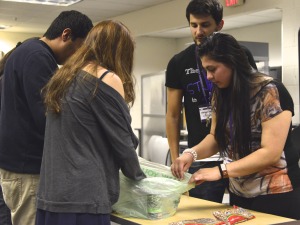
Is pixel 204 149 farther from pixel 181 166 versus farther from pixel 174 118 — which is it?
pixel 174 118

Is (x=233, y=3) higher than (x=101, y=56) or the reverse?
higher

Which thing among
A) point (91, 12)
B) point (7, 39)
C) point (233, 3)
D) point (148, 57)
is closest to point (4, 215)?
point (233, 3)

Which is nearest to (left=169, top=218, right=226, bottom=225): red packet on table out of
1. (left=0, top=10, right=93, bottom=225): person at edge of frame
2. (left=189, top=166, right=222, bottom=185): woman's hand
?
(left=189, top=166, right=222, bottom=185): woman's hand

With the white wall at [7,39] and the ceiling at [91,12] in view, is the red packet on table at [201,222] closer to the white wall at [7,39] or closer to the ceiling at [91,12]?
the ceiling at [91,12]

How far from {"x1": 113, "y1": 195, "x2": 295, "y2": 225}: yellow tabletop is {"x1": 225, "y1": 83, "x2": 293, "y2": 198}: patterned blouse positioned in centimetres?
9

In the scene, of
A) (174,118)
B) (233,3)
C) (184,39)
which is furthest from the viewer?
(184,39)

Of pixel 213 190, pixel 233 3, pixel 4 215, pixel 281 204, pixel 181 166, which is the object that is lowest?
pixel 4 215

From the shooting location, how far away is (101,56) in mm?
1433

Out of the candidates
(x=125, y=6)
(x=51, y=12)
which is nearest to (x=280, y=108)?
(x=125, y=6)

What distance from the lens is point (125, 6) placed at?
21.9 feet

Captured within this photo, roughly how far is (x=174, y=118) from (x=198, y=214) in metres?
0.77

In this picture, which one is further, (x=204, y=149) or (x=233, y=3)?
(x=233, y=3)

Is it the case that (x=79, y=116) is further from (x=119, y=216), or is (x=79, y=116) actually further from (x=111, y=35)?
(x=119, y=216)

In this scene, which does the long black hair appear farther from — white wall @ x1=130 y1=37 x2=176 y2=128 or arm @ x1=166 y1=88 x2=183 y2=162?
white wall @ x1=130 y1=37 x2=176 y2=128
